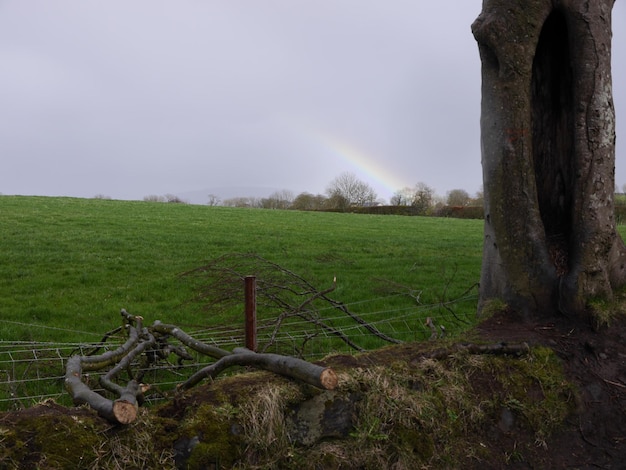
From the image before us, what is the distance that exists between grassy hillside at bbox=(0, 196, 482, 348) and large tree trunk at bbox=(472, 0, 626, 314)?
6.05ft

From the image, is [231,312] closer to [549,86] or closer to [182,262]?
[182,262]

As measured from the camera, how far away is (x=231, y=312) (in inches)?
340

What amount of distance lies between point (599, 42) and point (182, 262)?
35.3 feet

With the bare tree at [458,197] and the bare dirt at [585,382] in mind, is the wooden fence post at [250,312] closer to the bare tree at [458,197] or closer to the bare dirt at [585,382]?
the bare dirt at [585,382]

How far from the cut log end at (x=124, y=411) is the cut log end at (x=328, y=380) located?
3.25ft

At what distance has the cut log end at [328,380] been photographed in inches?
111

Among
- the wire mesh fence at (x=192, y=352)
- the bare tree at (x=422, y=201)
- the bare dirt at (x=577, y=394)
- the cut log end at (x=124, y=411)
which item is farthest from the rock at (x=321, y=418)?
the bare tree at (x=422, y=201)

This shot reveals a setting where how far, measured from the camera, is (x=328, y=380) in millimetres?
2822

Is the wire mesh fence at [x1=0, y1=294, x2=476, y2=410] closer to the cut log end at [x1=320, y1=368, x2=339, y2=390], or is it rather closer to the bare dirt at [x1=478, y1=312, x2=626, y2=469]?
the bare dirt at [x1=478, y1=312, x2=626, y2=469]

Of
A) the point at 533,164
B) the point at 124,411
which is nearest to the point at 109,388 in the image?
the point at 124,411

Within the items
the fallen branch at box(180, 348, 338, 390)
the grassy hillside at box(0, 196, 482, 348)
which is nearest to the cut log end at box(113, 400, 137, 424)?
the fallen branch at box(180, 348, 338, 390)

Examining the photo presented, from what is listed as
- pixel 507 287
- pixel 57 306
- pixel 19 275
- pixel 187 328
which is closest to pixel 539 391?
pixel 507 287

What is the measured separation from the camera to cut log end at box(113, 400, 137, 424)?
8.20 feet

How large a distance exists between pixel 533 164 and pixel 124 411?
4.14 metres
